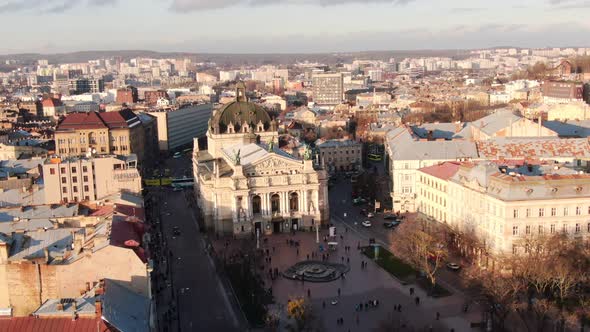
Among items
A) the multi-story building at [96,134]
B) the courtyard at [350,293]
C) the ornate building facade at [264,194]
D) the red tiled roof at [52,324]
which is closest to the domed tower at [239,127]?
the ornate building facade at [264,194]

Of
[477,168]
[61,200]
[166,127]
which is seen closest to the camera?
[477,168]

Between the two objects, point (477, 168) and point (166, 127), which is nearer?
point (477, 168)

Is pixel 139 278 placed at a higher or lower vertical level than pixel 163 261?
higher

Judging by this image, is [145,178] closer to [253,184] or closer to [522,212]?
[253,184]

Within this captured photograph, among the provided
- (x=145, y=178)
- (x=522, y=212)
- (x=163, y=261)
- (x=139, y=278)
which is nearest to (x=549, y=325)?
(x=522, y=212)

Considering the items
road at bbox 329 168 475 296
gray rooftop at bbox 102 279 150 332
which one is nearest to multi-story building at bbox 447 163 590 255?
road at bbox 329 168 475 296

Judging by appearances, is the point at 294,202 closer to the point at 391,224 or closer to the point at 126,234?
the point at 391,224

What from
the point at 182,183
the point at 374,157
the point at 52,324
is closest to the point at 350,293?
the point at 52,324
